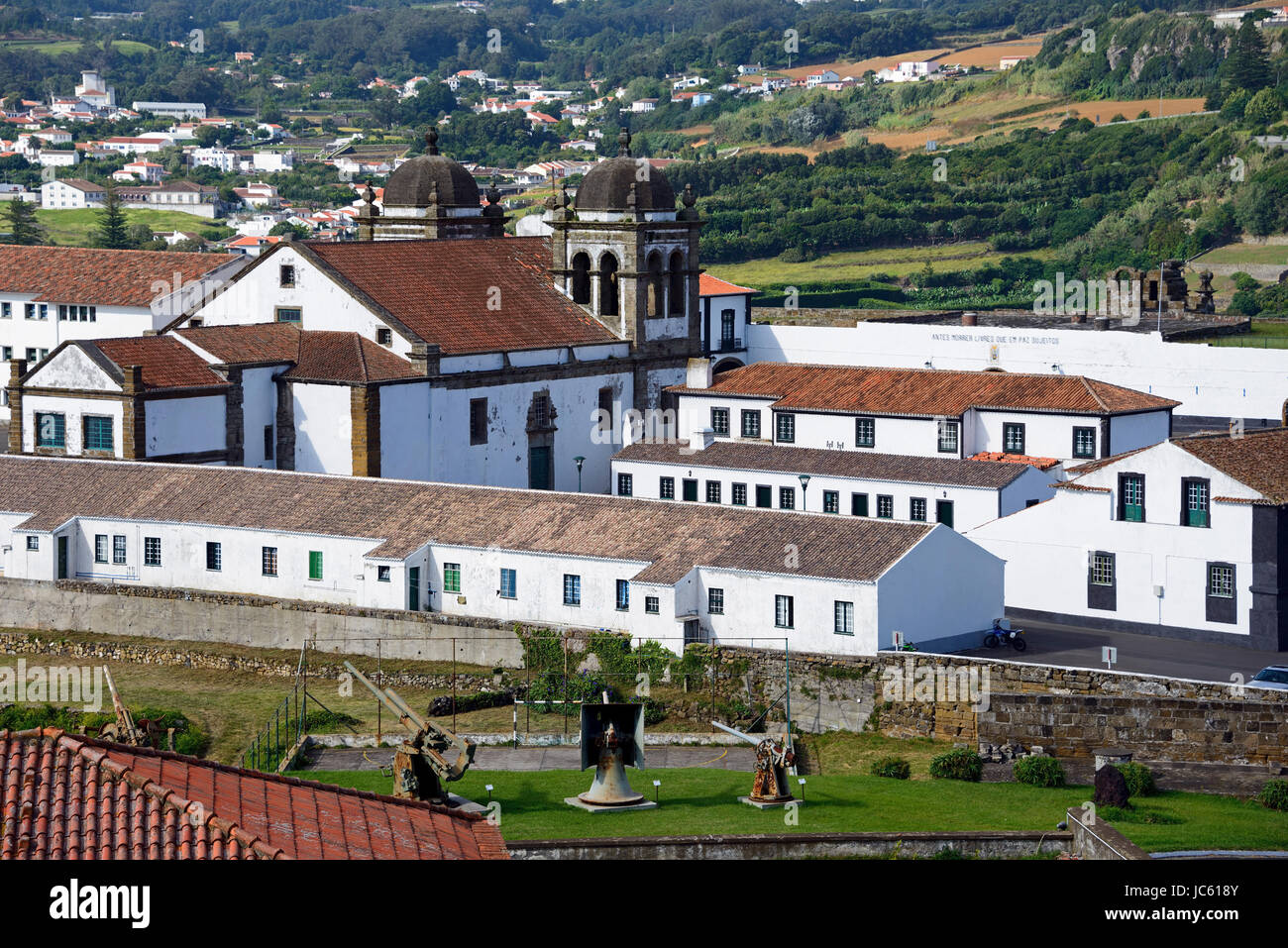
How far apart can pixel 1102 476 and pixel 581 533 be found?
1329 centimetres

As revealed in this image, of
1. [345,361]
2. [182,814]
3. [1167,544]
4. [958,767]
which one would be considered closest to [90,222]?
[345,361]

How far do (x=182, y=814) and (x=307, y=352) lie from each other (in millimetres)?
45569

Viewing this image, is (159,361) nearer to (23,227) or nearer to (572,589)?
(572,589)

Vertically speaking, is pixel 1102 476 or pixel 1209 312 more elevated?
pixel 1209 312

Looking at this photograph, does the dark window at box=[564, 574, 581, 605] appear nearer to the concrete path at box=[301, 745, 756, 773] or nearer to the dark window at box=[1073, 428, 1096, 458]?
the concrete path at box=[301, 745, 756, 773]

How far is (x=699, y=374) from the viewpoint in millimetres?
73750

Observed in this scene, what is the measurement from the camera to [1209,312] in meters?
102

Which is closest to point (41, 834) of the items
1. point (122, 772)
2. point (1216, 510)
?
point (122, 772)

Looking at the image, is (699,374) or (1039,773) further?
(699,374)

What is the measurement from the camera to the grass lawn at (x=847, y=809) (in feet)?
113

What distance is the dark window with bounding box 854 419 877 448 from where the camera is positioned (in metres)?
67.9

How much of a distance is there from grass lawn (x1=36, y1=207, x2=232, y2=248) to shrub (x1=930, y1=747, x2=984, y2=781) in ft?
452
